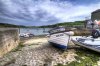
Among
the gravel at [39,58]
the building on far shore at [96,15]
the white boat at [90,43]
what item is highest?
the building on far shore at [96,15]

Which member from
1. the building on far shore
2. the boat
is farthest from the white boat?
the building on far shore

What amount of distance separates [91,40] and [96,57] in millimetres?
1839

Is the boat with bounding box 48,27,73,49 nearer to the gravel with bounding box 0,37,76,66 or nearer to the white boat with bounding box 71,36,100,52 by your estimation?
the gravel with bounding box 0,37,76,66

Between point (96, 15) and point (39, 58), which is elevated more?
point (96, 15)

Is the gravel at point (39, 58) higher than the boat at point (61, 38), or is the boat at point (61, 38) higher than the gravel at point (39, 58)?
the boat at point (61, 38)

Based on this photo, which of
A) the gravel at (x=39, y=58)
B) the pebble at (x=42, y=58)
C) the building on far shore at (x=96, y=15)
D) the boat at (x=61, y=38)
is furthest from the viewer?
the building on far shore at (x=96, y=15)

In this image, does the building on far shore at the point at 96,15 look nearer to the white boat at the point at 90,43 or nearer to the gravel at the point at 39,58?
the white boat at the point at 90,43

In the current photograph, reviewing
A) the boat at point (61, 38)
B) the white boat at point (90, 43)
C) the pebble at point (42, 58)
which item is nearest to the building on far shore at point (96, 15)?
the white boat at point (90, 43)

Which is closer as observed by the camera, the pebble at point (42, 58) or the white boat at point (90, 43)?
the pebble at point (42, 58)

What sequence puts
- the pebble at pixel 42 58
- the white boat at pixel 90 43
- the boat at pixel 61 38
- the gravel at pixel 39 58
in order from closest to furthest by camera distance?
1. the gravel at pixel 39 58
2. the pebble at pixel 42 58
3. the white boat at pixel 90 43
4. the boat at pixel 61 38

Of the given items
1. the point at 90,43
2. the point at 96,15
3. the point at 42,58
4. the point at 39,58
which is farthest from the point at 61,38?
the point at 96,15

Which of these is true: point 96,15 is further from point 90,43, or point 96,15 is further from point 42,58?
point 42,58

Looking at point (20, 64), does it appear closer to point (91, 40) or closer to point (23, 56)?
point (23, 56)

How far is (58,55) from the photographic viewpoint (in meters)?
11.3
